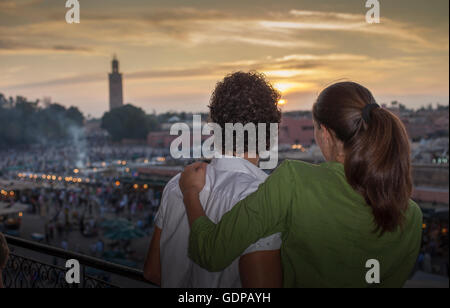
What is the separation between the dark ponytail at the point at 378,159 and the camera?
1098 millimetres

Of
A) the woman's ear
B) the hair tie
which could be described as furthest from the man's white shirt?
the hair tie

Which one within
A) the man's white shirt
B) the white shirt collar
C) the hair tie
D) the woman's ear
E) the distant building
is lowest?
the man's white shirt

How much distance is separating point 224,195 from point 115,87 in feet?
382

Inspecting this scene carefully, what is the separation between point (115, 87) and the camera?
4434 inches

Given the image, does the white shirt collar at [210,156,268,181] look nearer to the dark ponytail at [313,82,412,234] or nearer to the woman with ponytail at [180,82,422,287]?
the woman with ponytail at [180,82,422,287]

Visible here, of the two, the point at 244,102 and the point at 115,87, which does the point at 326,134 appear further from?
the point at 115,87

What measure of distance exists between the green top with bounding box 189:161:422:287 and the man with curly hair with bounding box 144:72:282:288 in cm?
7

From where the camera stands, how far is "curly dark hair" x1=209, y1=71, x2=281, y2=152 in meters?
1.32

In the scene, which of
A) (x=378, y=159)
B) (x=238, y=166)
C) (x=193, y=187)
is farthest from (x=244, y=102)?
(x=378, y=159)

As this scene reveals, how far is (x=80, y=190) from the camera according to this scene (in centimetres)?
2116

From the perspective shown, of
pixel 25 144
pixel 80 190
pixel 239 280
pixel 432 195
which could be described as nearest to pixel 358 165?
pixel 239 280

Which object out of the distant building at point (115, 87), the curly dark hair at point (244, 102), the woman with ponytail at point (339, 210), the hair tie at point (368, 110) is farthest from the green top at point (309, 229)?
the distant building at point (115, 87)

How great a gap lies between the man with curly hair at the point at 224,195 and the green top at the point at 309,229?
7cm

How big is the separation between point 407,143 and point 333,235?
0.32m
